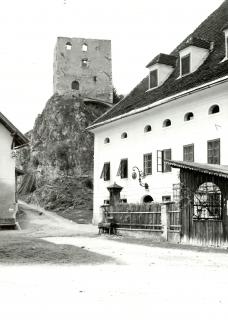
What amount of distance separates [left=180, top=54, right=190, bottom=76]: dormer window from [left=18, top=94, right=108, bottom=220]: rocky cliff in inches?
1048

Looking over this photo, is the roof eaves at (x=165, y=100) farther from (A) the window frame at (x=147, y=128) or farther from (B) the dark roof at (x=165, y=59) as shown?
(B) the dark roof at (x=165, y=59)

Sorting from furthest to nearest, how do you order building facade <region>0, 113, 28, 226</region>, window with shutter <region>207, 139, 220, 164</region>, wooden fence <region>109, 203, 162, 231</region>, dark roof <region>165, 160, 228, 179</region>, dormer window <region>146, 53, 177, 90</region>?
dormer window <region>146, 53, 177, 90</region>
building facade <region>0, 113, 28, 226</region>
window with shutter <region>207, 139, 220, 164</region>
wooden fence <region>109, 203, 162, 231</region>
dark roof <region>165, 160, 228, 179</region>

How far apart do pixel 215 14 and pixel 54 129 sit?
33.3 m

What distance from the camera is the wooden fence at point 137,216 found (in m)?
22.3

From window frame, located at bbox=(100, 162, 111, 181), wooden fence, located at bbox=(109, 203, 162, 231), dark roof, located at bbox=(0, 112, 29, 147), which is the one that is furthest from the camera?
window frame, located at bbox=(100, 162, 111, 181)

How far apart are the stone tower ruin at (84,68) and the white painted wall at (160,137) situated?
83.5ft

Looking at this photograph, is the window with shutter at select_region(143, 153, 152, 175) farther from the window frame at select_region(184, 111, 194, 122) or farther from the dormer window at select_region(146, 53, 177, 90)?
the dormer window at select_region(146, 53, 177, 90)

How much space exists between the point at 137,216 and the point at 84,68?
4156 centimetres

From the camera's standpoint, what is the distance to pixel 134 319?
6.08 metres

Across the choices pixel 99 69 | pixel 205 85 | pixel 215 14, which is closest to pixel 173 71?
pixel 215 14

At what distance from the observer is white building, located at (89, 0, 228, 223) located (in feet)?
86.2

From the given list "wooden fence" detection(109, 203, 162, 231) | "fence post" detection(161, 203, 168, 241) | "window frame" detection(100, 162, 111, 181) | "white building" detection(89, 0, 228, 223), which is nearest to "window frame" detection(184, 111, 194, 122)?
"white building" detection(89, 0, 228, 223)

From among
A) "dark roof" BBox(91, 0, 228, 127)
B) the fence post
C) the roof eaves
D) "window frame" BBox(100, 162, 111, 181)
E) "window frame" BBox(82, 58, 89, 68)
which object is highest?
"window frame" BBox(82, 58, 89, 68)

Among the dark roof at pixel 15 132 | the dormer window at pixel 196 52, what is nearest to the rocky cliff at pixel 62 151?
the dark roof at pixel 15 132
